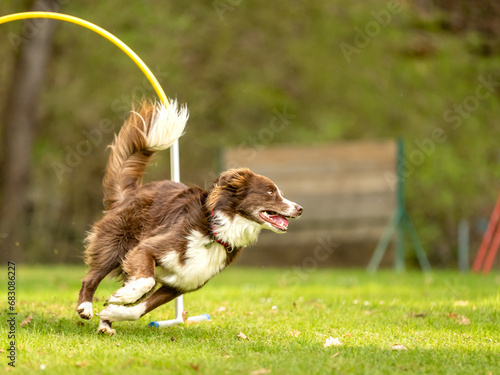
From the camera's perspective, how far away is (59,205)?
58.0 ft

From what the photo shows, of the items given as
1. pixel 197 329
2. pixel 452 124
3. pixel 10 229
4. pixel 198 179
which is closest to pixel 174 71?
pixel 198 179

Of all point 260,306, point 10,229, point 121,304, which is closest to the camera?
point 121,304

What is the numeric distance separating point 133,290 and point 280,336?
3.89ft

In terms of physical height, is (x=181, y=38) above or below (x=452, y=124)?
above

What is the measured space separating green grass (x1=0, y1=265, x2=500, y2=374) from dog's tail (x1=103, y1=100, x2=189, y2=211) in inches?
46.4

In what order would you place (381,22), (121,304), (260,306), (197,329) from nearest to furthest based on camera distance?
(121,304) → (197,329) → (260,306) → (381,22)

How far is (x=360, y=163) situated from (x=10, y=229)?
7.70 m

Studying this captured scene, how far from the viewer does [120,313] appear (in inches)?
211

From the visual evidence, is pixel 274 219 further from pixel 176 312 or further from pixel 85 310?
pixel 85 310

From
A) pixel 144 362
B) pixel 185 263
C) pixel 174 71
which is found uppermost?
pixel 174 71

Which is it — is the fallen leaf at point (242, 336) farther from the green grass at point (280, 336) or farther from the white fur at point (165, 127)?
the white fur at point (165, 127)

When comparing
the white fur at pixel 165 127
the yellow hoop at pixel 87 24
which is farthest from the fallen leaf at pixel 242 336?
the yellow hoop at pixel 87 24

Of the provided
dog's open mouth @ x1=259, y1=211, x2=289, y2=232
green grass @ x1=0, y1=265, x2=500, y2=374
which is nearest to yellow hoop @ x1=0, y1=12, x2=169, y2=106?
dog's open mouth @ x1=259, y1=211, x2=289, y2=232

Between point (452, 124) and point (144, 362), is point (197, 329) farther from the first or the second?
point (452, 124)
